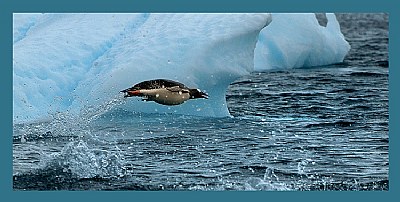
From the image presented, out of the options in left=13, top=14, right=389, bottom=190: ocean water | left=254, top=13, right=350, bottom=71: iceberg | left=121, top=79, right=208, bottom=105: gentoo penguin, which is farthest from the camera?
left=254, top=13, right=350, bottom=71: iceberg

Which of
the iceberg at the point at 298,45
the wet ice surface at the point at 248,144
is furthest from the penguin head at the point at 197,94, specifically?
the iceberg at the point at 298,45

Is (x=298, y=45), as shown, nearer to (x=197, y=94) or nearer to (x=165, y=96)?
(x=197, y=94)

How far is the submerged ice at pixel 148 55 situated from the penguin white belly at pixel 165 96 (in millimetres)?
67

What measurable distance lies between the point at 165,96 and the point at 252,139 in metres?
0.99

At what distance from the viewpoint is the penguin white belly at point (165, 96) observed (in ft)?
35.3

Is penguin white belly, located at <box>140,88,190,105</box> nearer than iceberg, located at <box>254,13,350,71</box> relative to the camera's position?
Yes

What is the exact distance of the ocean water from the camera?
34.8 ft

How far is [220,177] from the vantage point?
34.8 feet

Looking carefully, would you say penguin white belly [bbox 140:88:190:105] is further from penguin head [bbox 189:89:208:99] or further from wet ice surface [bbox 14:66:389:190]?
wet ice surface [bbox 14:66:389:190]

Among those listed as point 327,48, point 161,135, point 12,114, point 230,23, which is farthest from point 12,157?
point 327,48

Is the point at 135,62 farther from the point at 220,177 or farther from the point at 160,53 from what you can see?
the point at 220,177

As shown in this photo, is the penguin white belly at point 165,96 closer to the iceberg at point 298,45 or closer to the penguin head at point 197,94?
the penguin head at point 197,94

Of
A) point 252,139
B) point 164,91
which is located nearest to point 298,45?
point 252,139

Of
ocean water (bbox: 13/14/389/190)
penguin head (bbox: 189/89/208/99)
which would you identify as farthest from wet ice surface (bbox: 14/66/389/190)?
penguin head (bbox: 189/89/208/99)
